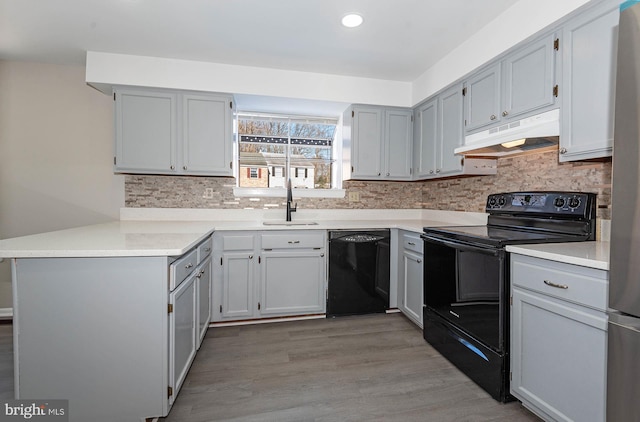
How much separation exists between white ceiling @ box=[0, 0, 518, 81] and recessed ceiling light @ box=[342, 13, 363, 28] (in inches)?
1.6

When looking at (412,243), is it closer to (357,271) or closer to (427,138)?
(357,271)

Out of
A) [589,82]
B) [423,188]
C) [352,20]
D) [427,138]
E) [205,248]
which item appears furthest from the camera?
[423,188]

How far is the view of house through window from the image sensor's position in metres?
3.56

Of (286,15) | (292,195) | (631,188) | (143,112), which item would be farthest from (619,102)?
(143,112)

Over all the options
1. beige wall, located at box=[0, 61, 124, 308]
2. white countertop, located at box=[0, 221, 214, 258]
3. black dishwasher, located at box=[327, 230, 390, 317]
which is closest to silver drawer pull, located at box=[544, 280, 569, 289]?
black dishwasher, located at box=[327, 230, 390, 317]

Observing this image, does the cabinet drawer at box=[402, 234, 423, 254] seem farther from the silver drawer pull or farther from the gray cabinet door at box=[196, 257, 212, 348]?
the gray cabinet door at box=[196, 257, 212, 348]

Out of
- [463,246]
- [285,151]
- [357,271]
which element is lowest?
[357,271]

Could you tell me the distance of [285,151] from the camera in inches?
144

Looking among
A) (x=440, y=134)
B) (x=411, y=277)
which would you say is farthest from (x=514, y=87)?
(x=411, y=277)

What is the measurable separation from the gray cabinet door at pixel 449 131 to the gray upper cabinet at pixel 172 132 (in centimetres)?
205

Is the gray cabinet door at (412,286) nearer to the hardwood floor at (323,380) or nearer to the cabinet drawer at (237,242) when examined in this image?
the hardwood floor at (323,380)

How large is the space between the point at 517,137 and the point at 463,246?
776 millimetres

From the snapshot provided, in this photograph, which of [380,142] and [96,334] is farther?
[380,142]

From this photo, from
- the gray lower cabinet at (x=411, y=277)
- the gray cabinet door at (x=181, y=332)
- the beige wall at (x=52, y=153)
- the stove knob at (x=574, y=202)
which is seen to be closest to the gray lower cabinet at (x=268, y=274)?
the gray cabinet door at (x=181, y=332)
